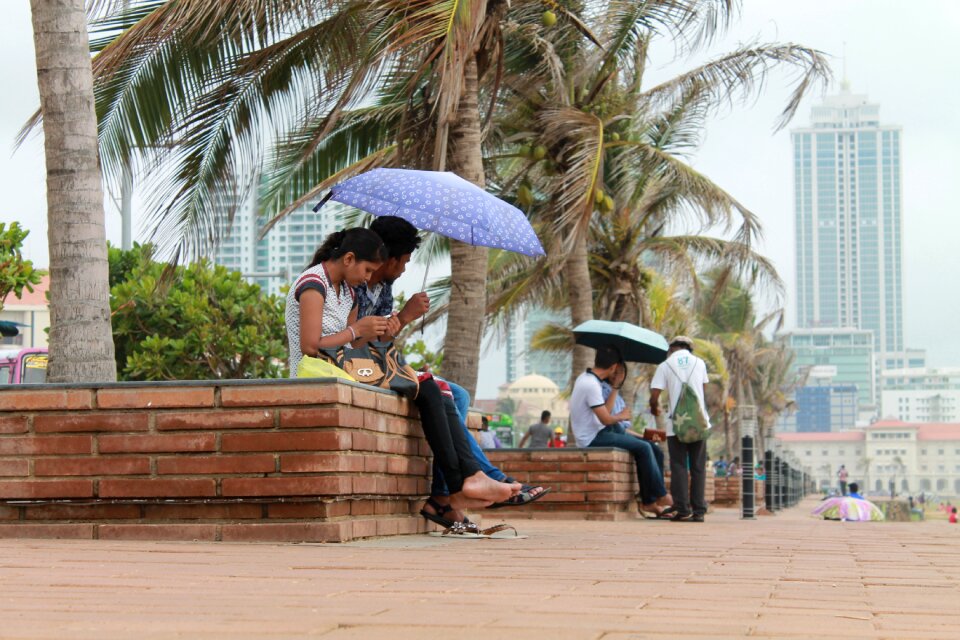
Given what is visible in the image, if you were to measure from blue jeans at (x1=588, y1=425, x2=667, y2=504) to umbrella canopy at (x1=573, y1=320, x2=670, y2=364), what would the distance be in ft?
2.72

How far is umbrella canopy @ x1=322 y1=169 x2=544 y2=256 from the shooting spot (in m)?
8.16

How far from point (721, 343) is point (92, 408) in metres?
56.6

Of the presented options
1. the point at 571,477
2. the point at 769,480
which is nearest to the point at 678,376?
the point at 571,477

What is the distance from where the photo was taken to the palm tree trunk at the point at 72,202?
7242 mm

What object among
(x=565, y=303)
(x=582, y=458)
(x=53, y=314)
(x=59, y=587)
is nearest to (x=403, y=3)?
(x=582, y=458)

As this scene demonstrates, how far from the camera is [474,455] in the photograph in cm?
732

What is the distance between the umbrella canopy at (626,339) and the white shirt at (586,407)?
682 mm

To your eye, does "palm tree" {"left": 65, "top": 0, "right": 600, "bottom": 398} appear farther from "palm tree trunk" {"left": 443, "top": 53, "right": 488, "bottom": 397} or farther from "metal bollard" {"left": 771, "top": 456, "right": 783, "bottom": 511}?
"metal bollard" {"left": 771, "top": 456, "right": 783, "bottom": 511}

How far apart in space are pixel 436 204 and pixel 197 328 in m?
23.4

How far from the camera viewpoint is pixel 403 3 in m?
11.8

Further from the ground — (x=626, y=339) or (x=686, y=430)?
(x=626, y=339)

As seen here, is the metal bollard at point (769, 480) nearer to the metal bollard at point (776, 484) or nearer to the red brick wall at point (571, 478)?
the metal bollard at point (776, 484)

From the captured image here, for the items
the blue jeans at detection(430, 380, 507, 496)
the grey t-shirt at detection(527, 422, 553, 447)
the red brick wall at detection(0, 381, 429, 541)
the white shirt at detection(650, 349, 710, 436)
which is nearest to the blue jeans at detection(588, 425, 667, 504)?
the white shirt at detection(650, 349, 710, 436)

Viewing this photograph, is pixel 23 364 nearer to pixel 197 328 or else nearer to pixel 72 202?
pixel 197 328
